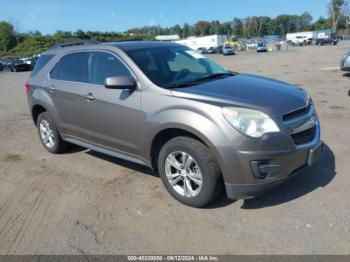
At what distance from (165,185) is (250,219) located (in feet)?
3.48

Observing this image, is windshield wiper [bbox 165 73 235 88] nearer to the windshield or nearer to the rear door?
the windshield

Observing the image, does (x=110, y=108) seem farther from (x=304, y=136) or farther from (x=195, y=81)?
(x=304, y=136)

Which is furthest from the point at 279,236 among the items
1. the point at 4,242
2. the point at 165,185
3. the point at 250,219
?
the point at 4,242

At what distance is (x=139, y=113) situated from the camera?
14.3 ft

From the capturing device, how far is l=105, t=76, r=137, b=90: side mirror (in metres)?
4.27

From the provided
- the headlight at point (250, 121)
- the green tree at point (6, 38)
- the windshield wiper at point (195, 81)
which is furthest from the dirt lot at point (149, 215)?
the green tree at point (6, 38)

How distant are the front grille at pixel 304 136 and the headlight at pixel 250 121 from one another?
0.99 ft

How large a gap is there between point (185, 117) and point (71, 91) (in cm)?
220

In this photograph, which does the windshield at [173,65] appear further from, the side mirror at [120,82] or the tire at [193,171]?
the tire at [193,171]

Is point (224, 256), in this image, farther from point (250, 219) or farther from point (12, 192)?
point (12, 192)

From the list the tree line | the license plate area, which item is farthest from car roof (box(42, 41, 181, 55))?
the tree line

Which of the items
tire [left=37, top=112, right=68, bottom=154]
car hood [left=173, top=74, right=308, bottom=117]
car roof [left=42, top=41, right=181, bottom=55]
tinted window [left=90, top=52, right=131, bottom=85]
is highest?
car roof [left=42, top=41, right=181, bottom=55]

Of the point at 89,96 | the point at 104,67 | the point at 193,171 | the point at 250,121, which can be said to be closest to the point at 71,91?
the point at 89,96

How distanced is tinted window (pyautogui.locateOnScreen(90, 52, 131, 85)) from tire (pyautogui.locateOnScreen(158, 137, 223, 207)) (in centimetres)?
115
